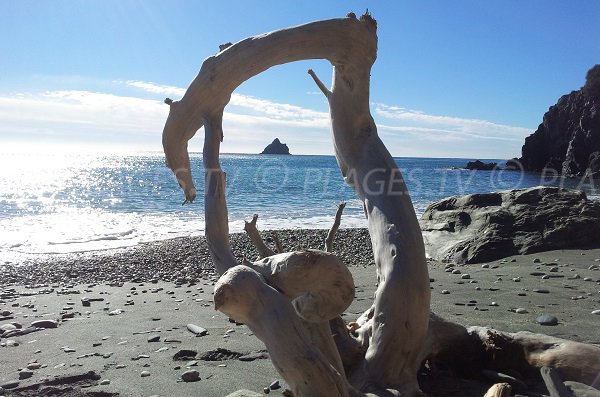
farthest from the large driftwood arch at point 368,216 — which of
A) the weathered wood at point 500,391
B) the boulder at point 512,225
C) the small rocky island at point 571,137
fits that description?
→ the small rocky island at point 571,137

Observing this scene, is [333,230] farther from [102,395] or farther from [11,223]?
[11,223]

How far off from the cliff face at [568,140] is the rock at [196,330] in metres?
58.0

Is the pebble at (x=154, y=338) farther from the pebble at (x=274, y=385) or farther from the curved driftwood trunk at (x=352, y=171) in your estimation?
the curved driftwood trunk at (x=352, y=171)

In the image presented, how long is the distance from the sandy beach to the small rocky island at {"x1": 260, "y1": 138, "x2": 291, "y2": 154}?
159778mm

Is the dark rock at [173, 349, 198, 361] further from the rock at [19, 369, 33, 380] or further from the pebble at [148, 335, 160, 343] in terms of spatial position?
the rock at [19, 369, 33, 380]

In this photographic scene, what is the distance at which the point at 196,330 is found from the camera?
559 cm

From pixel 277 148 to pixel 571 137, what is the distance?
4456 inches

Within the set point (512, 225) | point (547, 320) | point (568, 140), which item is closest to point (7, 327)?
point (547, 320)

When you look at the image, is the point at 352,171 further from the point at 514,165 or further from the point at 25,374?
the point at 514,165

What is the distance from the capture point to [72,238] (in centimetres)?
1708

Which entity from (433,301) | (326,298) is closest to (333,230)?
(326,298)

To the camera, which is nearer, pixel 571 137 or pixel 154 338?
pixel 154 338

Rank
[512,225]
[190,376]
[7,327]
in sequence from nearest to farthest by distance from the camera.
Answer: [190,376], [7,327], [512,225]

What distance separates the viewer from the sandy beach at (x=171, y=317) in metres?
4.12
